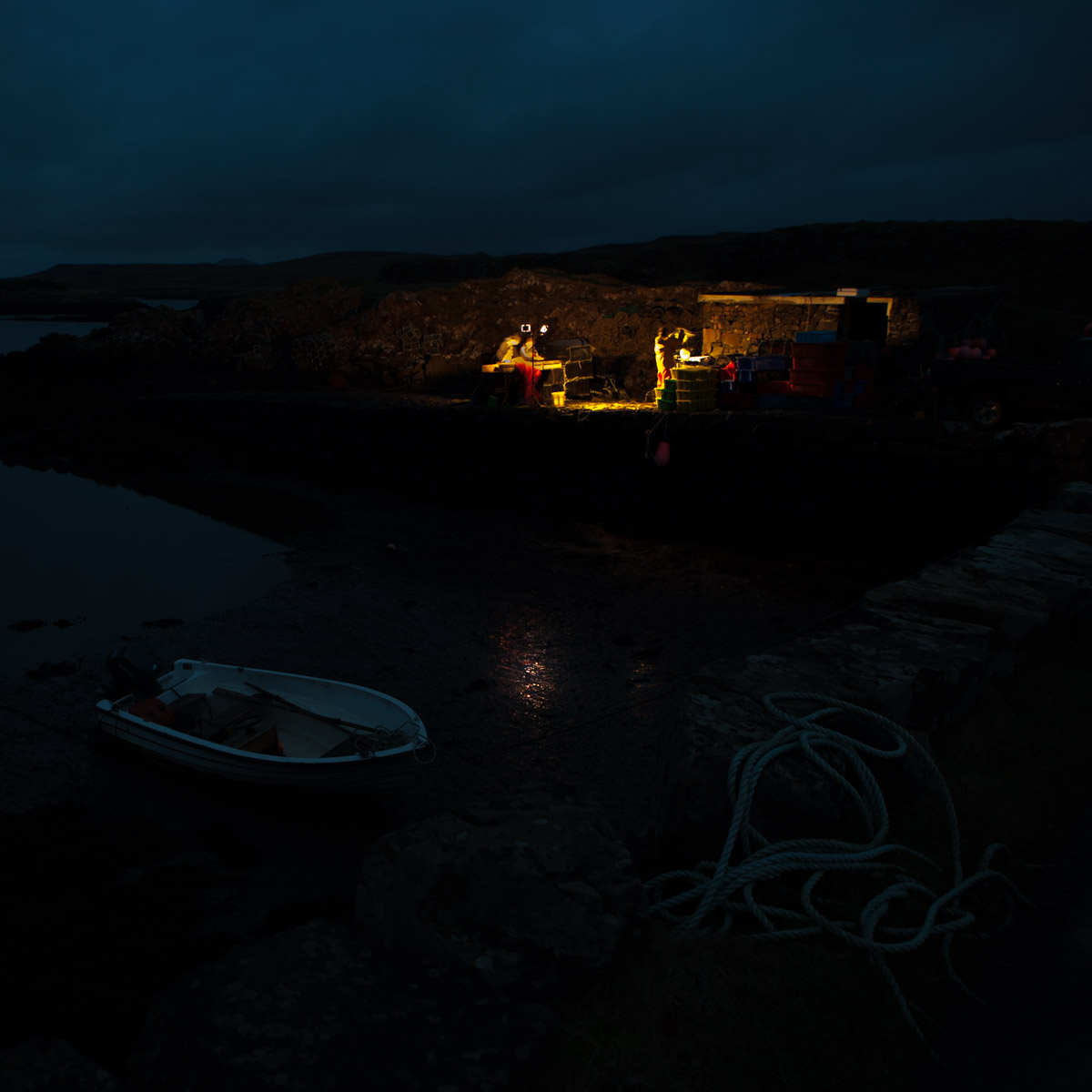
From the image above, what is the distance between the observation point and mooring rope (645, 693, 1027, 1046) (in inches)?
→ 105

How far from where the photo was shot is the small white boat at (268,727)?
791 cm

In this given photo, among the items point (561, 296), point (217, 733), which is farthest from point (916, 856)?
point (561, 296)

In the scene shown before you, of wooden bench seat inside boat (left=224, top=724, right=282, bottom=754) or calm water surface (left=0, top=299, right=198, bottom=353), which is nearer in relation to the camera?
wooden bench seat inside boat (left=224, top=724, right=282, bottom=754)

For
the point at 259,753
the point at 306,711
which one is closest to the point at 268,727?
the point at 259,753

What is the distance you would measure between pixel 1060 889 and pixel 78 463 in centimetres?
2995

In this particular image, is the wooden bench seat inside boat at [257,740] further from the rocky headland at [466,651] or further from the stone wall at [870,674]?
the stone wall at [870,674]

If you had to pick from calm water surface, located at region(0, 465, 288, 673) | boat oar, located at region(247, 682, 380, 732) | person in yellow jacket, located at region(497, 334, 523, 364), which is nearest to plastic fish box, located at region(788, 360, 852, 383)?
person in yellow jacket, located at region(497, 334, 523, 364)

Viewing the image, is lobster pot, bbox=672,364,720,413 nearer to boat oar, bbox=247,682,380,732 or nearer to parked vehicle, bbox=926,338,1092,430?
parked vehicle, bbox=926,338,1092,430

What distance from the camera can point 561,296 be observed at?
94.9 ft

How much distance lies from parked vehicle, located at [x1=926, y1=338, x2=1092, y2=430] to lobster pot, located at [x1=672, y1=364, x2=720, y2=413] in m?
4.71

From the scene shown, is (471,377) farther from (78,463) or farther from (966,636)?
(966,636)

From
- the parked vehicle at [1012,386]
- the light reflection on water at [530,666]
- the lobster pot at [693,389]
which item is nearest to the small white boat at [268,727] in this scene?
the light reflection on water at [530,666]

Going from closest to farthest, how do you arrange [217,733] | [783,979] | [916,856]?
[783,979] → [916,856] → [217,733]

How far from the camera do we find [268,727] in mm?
8648
